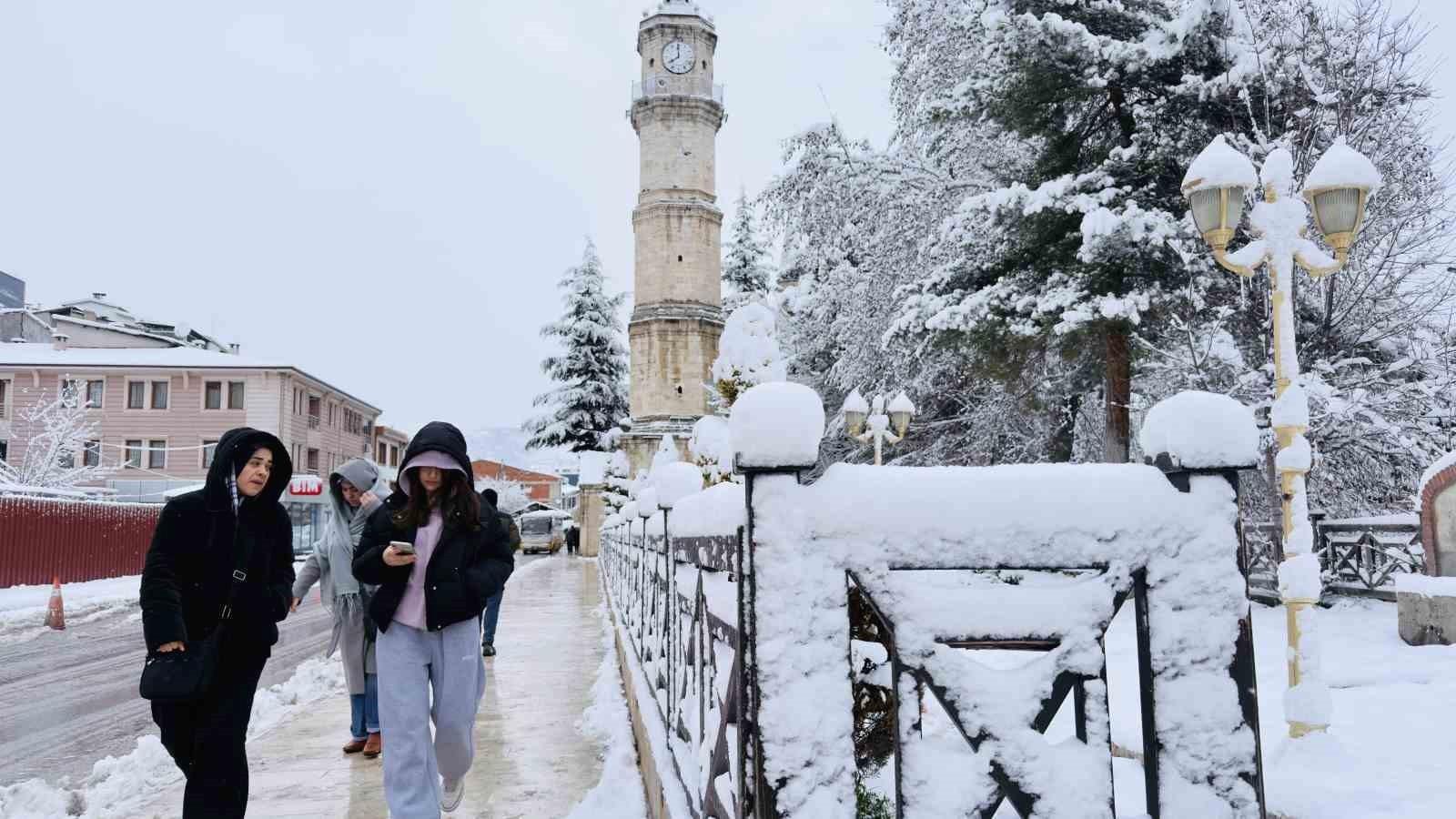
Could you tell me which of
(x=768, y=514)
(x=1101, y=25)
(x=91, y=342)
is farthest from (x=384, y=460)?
(x=768, y=514)

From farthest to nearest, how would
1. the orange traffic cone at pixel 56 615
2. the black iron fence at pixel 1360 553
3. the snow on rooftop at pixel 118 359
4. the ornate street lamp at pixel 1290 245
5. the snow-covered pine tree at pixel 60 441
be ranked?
the snow on rooftop at pixel 118 359 → the snow-covered pine tree at pixel 60 441 → the orange traffic cone at pixel 56 615 → the black iron fence at pixel 1360 553 → the ornate street lamp at pixel 1290 245

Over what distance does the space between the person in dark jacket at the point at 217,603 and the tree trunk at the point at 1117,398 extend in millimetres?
13889

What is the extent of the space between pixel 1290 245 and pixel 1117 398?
8.92 m

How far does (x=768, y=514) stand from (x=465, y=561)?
2376mm

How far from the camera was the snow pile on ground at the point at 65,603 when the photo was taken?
1542cm

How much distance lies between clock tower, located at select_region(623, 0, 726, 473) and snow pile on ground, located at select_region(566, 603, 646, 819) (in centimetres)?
3639

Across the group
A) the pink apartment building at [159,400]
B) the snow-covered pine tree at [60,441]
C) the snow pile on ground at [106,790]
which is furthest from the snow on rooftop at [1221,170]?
the pink apartment building at [159,400]

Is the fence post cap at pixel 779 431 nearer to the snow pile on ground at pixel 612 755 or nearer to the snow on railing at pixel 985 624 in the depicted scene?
the snow on railing at pixel 985 624

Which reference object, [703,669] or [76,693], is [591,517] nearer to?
[76,693]

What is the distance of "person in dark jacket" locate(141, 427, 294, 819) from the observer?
3709 mm

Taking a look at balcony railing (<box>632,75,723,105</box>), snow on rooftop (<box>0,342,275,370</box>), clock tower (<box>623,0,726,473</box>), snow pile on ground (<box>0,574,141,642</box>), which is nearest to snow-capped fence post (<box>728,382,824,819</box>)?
snow pile on ground (<box>0,574,141,642</box>)

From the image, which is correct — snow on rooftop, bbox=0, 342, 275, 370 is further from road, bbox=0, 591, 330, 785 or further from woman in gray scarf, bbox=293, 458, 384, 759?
woman in gray scarf, bbox=293, 458, 384, 759

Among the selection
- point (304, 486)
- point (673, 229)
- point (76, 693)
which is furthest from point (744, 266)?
point (76, 693)

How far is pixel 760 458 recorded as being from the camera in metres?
2.00
